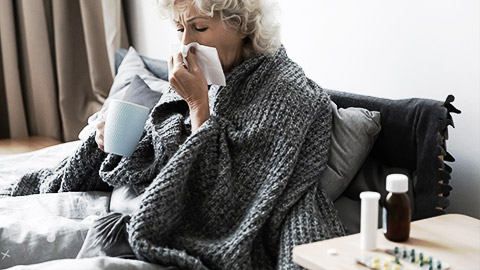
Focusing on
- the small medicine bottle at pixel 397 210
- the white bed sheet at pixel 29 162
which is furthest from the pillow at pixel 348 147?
the white bed sheet at pixel 29 162

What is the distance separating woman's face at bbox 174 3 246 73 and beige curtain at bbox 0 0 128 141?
5.05 ft

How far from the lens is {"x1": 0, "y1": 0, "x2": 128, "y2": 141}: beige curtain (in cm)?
331

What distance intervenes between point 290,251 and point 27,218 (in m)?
0.75

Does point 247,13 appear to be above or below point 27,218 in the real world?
above

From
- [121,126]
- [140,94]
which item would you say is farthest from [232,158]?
[140,94]

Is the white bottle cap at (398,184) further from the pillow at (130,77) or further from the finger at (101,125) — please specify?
the pillow at (130,77)

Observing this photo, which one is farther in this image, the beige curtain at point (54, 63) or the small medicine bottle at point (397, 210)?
the beige curtain at point (54, 63)

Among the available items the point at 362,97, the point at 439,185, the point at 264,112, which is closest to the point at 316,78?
the point at 362,97

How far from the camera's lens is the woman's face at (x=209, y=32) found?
6.18 feet

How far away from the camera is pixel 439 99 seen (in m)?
1.81

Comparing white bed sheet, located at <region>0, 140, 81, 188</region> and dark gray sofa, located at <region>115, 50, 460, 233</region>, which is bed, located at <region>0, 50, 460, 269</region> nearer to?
dark gray sofa, located at <region>115, 50, 460, 233</region>

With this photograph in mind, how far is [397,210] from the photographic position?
1.30 metres

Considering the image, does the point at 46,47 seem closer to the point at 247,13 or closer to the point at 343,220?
the point at 247,13

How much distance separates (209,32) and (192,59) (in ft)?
0.33
